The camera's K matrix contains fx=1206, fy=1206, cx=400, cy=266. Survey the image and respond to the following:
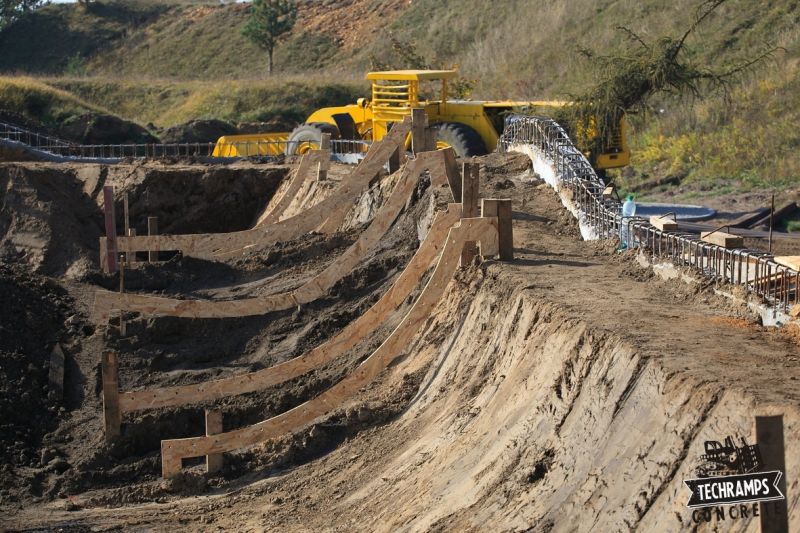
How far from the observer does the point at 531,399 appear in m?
10.3

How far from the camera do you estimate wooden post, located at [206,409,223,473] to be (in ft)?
43.7

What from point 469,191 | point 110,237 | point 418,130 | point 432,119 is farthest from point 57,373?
point 432,119

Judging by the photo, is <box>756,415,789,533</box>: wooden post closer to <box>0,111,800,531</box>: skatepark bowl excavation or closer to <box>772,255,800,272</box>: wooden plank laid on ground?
<box>0,111,800,531</box>: skatepark bowl excavation

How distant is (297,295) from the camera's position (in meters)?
16.4

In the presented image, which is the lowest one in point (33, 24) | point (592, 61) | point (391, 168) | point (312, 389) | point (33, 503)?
point (33, 503)

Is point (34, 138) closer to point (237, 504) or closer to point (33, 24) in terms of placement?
point (237, 504)

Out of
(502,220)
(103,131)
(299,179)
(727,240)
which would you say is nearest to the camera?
(727,240)

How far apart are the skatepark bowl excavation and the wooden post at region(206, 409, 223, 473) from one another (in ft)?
0.08

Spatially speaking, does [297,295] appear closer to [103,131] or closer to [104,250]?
[104,250]

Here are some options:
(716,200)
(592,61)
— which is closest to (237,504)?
(592,61)

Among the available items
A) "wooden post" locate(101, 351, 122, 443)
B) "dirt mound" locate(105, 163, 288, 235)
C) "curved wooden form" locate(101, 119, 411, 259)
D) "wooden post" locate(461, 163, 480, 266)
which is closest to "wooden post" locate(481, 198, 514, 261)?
"wooden post" locate(461, 163, 480, 266)

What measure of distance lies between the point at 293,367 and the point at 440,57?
4024cm

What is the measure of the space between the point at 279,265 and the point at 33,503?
315 inches

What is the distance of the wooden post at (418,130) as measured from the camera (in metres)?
19.9
